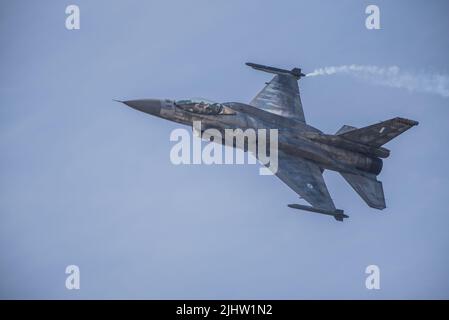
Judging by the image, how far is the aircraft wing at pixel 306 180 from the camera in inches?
1828

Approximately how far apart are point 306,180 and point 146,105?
8.95 metres

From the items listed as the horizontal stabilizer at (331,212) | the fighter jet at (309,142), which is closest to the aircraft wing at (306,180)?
the fighter jet at (309,142)

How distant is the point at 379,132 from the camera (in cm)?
4850

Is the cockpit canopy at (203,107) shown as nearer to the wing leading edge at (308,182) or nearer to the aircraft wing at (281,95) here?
the aircraft wing at (281,95)

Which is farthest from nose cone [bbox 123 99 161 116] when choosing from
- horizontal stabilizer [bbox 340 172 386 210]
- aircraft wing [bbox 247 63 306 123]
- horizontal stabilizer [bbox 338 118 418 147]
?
horizontal stabilizer [bbox 340 172 386 210]

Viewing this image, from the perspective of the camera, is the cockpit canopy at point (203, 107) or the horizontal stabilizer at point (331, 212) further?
the cockpit canopy at point (203, 107)

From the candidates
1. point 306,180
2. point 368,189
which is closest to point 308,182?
point 306,180

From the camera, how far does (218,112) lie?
47.6 metres

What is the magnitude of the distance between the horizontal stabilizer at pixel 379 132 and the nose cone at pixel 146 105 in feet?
31.7

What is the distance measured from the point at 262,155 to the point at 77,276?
11.2 metres

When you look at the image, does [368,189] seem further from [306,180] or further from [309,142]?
[309,142]

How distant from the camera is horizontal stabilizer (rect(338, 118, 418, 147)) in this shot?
4816 cm
